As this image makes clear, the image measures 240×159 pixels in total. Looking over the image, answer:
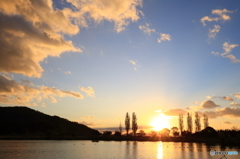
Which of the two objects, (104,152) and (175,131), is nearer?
(104,152)

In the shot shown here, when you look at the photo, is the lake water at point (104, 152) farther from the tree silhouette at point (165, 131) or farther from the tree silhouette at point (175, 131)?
the tree silhouette at point (165, 131)

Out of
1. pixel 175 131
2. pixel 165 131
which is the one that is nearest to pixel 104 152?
pixel 175 131

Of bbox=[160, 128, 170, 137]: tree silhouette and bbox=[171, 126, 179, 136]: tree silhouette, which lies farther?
bbox=[160, 128, 170, 137]: tree silhouette

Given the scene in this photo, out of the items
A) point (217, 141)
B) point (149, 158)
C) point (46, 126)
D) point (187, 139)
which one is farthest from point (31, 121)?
point (149, 158)

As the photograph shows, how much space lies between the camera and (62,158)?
4734 centimetres

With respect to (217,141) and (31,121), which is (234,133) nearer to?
(217,141)

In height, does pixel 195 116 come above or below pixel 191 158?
above

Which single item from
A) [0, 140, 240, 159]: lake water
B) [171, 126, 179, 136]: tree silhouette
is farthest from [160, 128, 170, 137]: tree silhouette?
[0, 140, 240, 159]: lake water

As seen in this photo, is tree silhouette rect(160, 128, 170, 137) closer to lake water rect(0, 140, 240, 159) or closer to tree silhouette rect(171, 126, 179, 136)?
tree silhouette rect(171, 126, 179, 136)

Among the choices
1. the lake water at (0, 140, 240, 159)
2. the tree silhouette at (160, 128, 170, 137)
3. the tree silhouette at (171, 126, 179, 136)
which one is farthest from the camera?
the tree silhouette at (160, 128, 170, 137)

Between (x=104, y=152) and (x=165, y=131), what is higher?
(x=165, y=131)

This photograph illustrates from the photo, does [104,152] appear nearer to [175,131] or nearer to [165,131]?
[175,131]

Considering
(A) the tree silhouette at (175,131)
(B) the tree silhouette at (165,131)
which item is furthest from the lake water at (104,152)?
(B) the tree silhouette at (165,131)

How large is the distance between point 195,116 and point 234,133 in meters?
23.4
